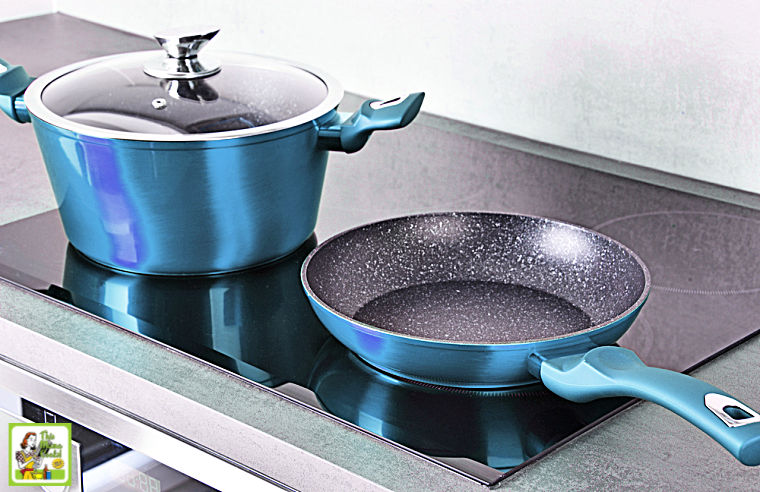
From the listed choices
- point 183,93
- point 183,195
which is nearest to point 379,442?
point 183,195

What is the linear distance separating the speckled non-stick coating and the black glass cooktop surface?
50 millimetres

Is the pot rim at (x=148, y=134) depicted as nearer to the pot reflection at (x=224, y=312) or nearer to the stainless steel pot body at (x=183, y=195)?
the stainless steel pot body at (x=183, y=195)

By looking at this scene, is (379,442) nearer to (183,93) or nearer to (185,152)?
(185,152)

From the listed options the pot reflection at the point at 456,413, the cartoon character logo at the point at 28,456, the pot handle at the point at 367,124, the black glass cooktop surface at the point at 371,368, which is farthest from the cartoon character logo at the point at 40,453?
the pot handle at the point at 367,124

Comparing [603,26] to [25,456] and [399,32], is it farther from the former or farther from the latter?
[25,456]

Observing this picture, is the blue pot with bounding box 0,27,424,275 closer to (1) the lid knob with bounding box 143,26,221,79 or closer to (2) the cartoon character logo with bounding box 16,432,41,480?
(1) the lid knob with bounding box 143,26,221,79

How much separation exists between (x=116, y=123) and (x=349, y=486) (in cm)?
42

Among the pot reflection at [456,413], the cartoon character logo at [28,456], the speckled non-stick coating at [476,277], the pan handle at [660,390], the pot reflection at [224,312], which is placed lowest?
the cartoon character logo at [28,456]

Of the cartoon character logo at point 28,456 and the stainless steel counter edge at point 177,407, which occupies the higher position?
the stainless steel counter edge at point 177,407

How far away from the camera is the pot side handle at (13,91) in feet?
3.24

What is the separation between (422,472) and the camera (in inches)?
26.1

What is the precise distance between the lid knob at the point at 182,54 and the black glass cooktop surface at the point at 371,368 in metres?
0.21

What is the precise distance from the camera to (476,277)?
955 mm

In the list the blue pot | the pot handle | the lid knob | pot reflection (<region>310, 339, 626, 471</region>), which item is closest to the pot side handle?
the blue pot
